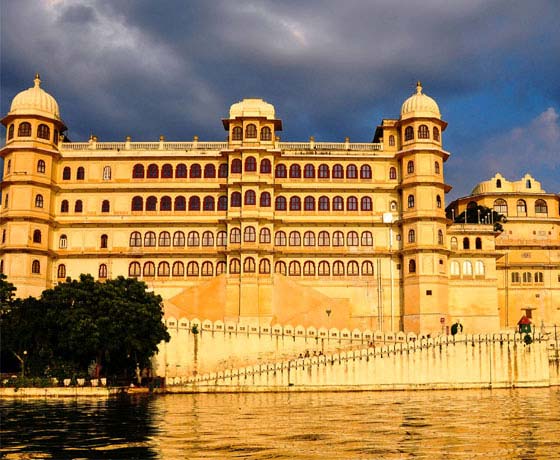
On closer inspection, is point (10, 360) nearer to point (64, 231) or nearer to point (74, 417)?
point (64, 231)

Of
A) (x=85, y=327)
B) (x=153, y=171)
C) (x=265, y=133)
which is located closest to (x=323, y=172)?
(x=265, y=133)

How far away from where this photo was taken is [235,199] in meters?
67.5

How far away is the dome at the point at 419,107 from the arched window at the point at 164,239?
23.6 m

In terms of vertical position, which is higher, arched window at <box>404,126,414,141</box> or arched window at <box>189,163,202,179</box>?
arched window at <box>404,126,414,141</box>

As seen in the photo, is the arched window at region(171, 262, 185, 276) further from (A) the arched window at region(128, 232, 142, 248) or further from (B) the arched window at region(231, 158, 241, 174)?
(B) the arched window at region(231, 158, 241, 174)

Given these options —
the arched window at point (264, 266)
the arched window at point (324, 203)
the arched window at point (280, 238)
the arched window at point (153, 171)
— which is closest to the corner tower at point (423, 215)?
the arched window at point (324, 203)

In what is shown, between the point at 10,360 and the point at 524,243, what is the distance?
2022 inches

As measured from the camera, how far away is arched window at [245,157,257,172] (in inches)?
2657

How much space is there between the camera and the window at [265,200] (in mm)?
67312

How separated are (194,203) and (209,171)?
128 inches

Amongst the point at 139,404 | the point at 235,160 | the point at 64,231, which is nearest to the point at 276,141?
the point at 235,160

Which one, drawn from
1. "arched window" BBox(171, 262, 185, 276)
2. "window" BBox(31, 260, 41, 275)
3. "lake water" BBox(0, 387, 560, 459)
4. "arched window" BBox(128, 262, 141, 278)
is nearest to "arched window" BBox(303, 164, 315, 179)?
"arched window" BBox(171, 262, 185, 276)

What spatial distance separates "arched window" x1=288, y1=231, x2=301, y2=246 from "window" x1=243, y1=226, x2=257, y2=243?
12.6ft

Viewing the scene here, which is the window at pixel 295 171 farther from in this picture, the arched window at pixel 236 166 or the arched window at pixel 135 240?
the arched window at pixel 135 240
